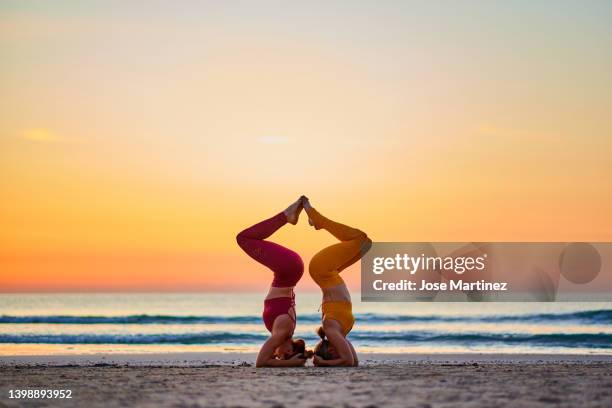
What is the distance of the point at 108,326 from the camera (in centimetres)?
2756

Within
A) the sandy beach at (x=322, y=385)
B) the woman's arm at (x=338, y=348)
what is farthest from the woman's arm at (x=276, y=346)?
the woman's arm at (x=338, y=348)

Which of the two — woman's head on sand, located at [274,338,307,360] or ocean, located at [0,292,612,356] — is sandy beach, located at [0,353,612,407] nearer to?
woman's head on sand, located at [274,338,307,360]

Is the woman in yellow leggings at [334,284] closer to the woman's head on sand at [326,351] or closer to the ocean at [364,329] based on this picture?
the woman's head on sand at [326,351]

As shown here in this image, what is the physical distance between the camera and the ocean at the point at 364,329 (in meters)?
19.0

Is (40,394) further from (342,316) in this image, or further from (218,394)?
(342,316)

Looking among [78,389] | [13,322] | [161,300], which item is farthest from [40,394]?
[161,300]

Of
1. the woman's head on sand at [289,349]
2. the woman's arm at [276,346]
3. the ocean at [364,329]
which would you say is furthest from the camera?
the ocean at [364,329]

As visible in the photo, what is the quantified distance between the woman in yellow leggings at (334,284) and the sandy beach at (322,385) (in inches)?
12.2

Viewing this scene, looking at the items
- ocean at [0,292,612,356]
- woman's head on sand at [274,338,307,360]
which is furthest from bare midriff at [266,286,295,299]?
ocean at [0,292,612,356]

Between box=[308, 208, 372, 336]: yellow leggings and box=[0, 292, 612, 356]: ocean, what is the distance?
8.53m

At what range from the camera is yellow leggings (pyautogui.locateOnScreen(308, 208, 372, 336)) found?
9211 mm

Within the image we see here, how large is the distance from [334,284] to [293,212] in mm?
970

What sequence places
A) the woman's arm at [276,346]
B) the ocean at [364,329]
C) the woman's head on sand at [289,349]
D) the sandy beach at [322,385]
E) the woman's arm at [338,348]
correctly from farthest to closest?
the ocean at [364,329], the woman's head on sand at [289,349], the woman's arm at [338,348], the woman's arm at [276,346], the sandy beach at [322,385]

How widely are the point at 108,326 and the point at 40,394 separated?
2120cm
